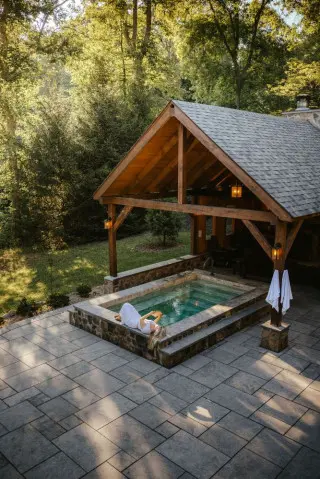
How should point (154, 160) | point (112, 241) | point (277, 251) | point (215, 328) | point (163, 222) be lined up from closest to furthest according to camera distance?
point (277, 251) < point (215, 328) < point (154, 160) < point (112, 241) < point (163, 222)

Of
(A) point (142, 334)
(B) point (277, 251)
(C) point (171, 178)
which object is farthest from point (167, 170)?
(A) point (142, 334)

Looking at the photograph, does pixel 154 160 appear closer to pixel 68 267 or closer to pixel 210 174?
pixel 210 174

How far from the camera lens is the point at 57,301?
1020 cm

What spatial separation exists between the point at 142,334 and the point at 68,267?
25.8 ft

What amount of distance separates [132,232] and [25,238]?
18.1ft

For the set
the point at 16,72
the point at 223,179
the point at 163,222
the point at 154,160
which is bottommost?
the point at 163,222

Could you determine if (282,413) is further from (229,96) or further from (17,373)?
(229,96)

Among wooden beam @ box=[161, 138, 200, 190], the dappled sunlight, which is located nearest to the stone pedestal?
the dappled sunlight

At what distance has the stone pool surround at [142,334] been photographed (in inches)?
285

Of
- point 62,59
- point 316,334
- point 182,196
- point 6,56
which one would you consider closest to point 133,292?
point 182,196

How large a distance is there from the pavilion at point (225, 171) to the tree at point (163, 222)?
Answer: 337cm

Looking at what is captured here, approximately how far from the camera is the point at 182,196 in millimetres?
8914

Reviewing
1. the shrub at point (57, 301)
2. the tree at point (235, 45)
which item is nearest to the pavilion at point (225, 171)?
the shrub at point (57, 301)

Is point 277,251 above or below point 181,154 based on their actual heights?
below
